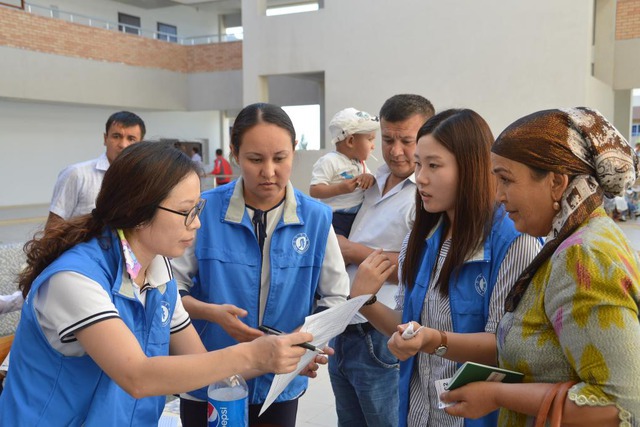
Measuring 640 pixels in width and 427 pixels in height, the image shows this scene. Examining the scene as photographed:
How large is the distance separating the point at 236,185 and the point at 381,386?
0.99 metres

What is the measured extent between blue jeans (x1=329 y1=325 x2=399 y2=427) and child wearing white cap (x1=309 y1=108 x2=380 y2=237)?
2.15ft

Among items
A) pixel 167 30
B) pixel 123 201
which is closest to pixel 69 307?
pixel 123 201

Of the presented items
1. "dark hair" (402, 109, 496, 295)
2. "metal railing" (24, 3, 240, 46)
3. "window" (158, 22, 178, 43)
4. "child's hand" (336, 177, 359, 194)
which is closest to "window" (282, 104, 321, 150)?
"metal railing" (24, 3, 240, 46)

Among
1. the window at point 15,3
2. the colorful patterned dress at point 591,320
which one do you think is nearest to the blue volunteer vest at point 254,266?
the colorful patterned dress at point 591,320

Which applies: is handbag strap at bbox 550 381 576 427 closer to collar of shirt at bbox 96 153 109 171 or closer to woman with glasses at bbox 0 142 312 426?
woman with glasses at bbox 0 142 312 426

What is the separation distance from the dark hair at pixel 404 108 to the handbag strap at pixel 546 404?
1.35m

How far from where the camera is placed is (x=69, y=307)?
125 cm

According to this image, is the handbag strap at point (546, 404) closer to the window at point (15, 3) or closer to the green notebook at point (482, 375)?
the green notebook at point (482, 375)

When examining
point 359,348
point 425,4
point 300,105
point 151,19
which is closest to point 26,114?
point 151,19

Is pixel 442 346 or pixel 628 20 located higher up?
pixel 628 20

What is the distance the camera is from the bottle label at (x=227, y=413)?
1.33 meters

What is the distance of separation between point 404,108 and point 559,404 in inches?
55.7

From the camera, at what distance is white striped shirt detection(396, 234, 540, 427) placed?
4.94 feet

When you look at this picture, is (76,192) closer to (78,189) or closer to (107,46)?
(78,189)
